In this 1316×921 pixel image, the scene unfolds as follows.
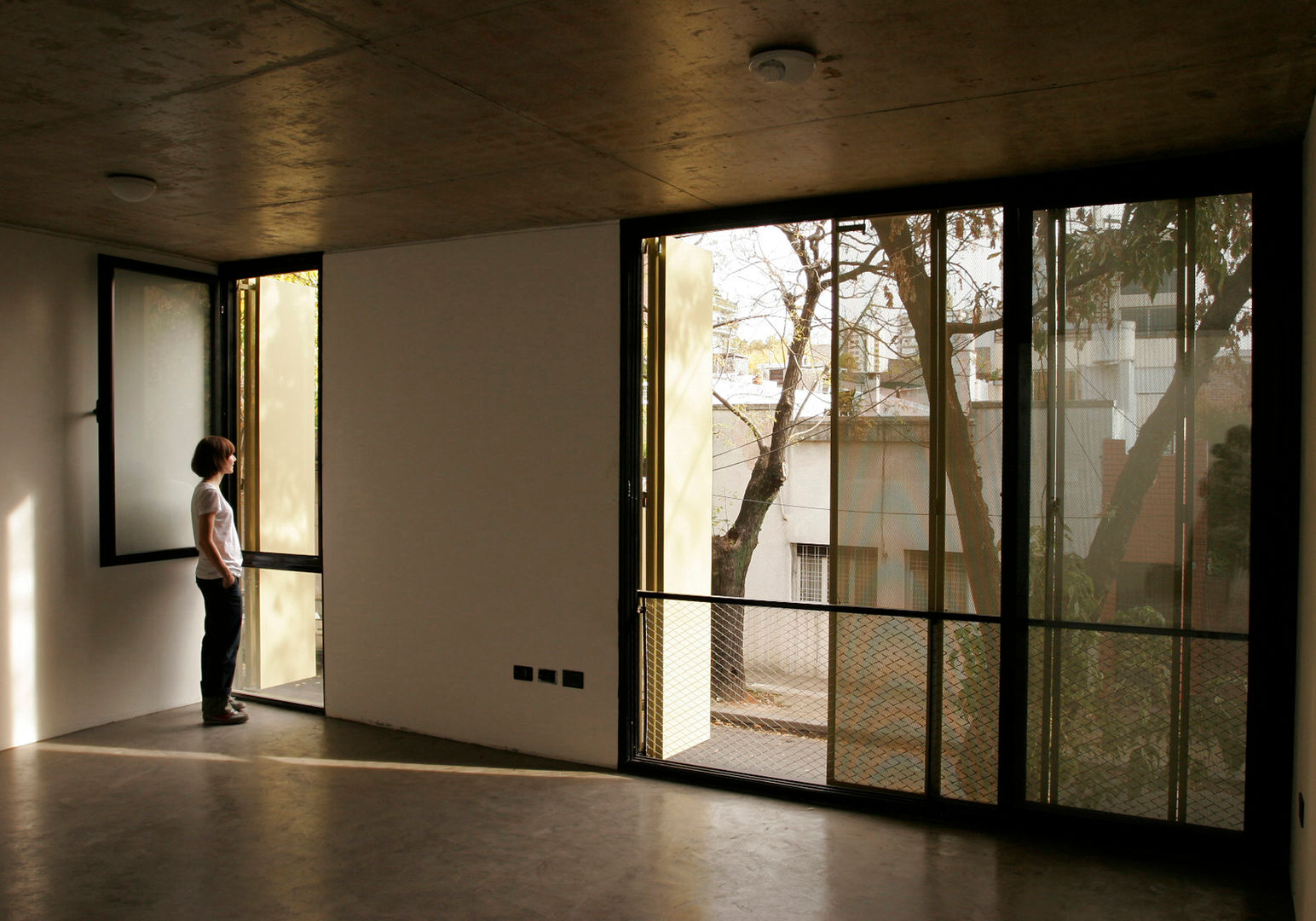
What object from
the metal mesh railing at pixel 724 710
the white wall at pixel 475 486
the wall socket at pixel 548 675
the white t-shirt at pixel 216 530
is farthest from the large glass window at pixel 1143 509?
the white t-shirt at pixel 216 530

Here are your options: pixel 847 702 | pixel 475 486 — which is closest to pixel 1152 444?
pixel 847 702

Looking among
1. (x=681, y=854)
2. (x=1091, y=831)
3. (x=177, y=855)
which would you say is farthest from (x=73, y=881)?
(x=1091, y=831)

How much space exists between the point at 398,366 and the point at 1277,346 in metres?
3.94

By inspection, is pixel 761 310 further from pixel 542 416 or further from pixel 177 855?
pixel 177 855

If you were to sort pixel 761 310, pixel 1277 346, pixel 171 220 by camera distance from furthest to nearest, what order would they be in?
pixel 761 310 → pixel 171 220 → pixel 1277 346

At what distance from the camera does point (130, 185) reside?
3811 mm

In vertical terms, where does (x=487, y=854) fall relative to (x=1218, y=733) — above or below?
below

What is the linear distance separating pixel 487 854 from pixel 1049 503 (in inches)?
97.8

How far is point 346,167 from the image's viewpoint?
11.8 ft

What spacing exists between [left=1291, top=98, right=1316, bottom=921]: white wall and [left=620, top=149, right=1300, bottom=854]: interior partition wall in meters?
0.15

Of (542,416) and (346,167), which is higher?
(346,167)

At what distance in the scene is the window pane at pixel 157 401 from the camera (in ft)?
16.9

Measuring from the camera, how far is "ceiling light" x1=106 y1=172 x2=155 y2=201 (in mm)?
3777

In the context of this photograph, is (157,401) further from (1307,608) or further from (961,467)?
(1307,608)
